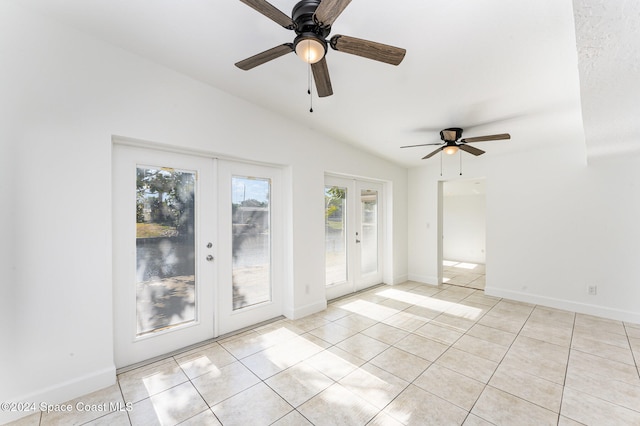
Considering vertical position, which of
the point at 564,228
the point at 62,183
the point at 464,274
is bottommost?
the point at 464,274

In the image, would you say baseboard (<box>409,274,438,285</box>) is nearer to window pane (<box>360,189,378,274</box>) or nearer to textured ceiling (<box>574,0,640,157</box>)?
window pane (<box>360,189,378,274</box>)

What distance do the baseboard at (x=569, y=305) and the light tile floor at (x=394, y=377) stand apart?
0.57 ft

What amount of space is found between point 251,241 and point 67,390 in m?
2.04

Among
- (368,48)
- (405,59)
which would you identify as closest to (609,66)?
(405,59)

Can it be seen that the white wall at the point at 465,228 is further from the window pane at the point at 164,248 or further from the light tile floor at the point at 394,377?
the window pane at the point at 164,248

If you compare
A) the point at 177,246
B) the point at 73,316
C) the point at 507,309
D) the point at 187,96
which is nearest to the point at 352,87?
the point at 187,96

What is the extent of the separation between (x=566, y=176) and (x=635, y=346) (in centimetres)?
234

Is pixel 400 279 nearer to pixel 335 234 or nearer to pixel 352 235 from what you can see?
pixel 352 235

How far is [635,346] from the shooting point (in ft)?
9.59

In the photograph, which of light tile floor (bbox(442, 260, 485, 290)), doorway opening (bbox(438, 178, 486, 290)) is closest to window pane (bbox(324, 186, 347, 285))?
light tile floor (bbox(442, 260, 485, 290))

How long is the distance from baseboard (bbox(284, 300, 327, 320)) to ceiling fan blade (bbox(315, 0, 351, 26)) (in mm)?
3278

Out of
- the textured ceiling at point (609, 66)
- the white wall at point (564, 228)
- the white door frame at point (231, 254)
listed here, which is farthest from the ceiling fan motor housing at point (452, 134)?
the white door frame at point (231, 254)

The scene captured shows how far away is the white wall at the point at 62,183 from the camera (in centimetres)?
192

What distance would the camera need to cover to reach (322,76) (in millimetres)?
1869
